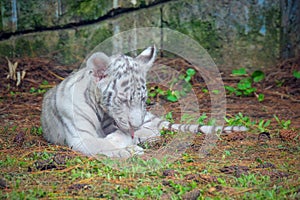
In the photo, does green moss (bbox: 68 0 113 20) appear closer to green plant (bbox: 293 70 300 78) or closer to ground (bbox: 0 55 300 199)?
ground (bbox: 0 55 300 199)

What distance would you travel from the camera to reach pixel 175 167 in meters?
4.67

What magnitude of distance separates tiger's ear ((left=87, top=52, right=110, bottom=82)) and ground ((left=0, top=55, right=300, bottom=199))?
76cm

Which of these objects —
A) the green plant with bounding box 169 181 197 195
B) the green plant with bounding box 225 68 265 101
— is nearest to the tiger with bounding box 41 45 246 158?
the green plant with bounding box 169 181 197 195

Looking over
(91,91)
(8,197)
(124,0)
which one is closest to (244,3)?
(124,0)

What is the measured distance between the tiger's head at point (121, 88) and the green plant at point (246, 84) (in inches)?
109

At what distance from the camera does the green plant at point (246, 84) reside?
25.1 ft

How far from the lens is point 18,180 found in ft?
14.1

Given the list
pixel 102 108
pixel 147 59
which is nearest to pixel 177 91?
pixel 147 59

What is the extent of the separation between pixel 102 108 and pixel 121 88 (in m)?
0.33

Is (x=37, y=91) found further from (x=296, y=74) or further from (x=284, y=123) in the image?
(x=296, y=74)

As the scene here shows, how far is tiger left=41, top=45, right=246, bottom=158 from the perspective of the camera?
503 cm

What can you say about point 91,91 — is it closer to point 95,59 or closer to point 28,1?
point 95,59

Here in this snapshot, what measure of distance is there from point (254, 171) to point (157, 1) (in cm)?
427

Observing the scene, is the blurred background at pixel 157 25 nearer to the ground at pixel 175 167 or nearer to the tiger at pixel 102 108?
the ground at pixel 175 167
